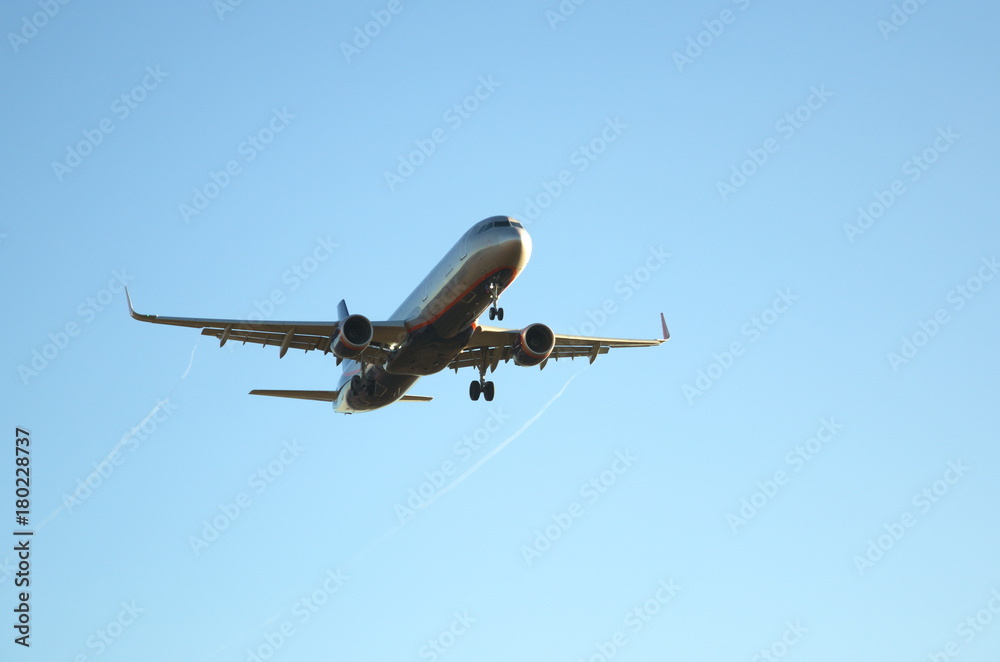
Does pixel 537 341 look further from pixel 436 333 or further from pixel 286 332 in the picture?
pixel 286 332

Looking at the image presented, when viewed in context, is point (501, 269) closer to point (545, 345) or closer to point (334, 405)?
point (545, 345)

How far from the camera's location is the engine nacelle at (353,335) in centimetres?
4462

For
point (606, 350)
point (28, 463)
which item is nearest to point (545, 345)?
point (606, 350)

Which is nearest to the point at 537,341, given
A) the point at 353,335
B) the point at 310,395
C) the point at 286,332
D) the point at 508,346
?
the point at 508,346

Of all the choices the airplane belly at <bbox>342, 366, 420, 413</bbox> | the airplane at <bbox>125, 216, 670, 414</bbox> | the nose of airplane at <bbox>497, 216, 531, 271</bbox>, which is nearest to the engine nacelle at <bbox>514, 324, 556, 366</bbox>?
the airplane at <bbox>125, 216, 670, 414</bbox>

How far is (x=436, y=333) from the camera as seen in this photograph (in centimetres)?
4503

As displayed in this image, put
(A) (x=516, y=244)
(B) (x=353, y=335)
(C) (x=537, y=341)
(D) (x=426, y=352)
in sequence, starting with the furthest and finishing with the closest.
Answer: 1. (C) (x=537, y=341)
2. (D) (x=426, y=352)
3. (B) (x=353, y=335)
4. (A) (x=516, y=244)

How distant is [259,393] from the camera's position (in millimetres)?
54312

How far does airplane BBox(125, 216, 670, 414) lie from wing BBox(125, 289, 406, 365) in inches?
1.5

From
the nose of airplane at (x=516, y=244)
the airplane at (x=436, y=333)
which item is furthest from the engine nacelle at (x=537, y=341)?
the nose of airplane at (x=516, y=244)

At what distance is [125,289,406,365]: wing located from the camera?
46.0 m

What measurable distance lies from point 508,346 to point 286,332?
9.41 m

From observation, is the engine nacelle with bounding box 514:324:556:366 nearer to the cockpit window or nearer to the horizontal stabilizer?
the cockpit window

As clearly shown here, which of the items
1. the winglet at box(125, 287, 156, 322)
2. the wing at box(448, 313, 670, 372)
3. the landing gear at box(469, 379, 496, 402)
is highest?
the wing at box(448, 313, 670, 372)
